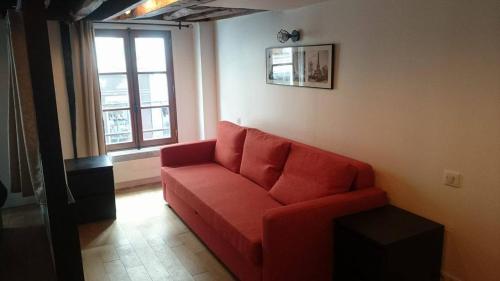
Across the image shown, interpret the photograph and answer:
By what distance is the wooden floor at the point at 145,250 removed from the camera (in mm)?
2938

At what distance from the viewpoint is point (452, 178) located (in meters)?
2.35

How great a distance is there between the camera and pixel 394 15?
2.56m

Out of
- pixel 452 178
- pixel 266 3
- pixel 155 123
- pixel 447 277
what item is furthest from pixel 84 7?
pixel 447 277

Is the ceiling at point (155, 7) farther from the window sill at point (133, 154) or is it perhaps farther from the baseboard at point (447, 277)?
the baseboard at point (447, 277)

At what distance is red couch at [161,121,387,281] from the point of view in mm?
2430

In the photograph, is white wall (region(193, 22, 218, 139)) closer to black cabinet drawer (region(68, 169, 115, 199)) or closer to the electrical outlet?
black cabinet drawer (region(68, 169, 115, 199))

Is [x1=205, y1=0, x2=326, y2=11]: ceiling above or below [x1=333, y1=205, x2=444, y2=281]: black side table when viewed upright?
above

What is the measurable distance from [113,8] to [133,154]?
1.99 m

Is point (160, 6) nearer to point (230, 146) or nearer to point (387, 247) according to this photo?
point (230, 146)

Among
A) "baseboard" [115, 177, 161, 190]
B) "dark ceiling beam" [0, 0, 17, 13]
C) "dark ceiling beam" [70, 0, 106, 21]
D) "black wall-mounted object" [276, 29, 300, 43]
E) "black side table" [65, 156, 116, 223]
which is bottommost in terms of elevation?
"baseboard" [115, 177, 161, 190]

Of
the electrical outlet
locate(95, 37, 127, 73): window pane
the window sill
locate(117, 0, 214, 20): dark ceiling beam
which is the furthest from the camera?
the window sill

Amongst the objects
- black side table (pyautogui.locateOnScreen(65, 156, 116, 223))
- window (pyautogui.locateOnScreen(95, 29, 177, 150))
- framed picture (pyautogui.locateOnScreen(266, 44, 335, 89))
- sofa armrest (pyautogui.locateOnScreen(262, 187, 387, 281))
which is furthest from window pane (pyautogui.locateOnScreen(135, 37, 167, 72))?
sofa armrest (pyautogui.locateOnScreen(262, 187, 387, 281))

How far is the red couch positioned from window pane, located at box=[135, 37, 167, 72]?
1.36 m

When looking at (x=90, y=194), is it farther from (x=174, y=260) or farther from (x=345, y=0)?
(x=345, y=0)
